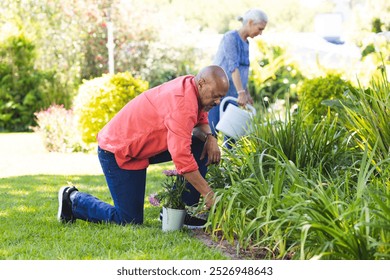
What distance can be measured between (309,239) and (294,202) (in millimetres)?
274

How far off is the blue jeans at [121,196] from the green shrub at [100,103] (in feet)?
16.1

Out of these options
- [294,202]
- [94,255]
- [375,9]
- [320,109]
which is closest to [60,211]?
[94,255]

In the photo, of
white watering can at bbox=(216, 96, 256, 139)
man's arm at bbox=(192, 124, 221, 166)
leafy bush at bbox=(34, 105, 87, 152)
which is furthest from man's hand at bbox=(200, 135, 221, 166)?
leafy bush at bbox=(34, 105, 87, 152)

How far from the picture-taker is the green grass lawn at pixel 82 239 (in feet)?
12.1

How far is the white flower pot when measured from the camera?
4246 millimetres

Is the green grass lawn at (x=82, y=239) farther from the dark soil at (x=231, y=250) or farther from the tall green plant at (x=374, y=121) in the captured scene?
the tall green plant at (x=374, y=121)

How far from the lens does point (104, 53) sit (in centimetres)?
1470

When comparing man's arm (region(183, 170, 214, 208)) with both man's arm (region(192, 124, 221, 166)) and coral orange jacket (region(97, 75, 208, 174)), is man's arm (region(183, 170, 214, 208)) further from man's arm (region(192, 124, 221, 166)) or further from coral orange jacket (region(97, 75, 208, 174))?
man's arm (region(192, 124, 221, 166))

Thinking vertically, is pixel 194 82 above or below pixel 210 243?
above

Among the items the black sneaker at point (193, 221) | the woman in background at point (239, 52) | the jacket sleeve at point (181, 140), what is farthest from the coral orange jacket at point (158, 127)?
the woman in background at point (239, 52)

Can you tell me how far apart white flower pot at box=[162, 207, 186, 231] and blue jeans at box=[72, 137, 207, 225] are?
0.23 metres

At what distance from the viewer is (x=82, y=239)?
4051 mm

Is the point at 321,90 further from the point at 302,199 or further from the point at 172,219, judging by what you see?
the point at 302,199
